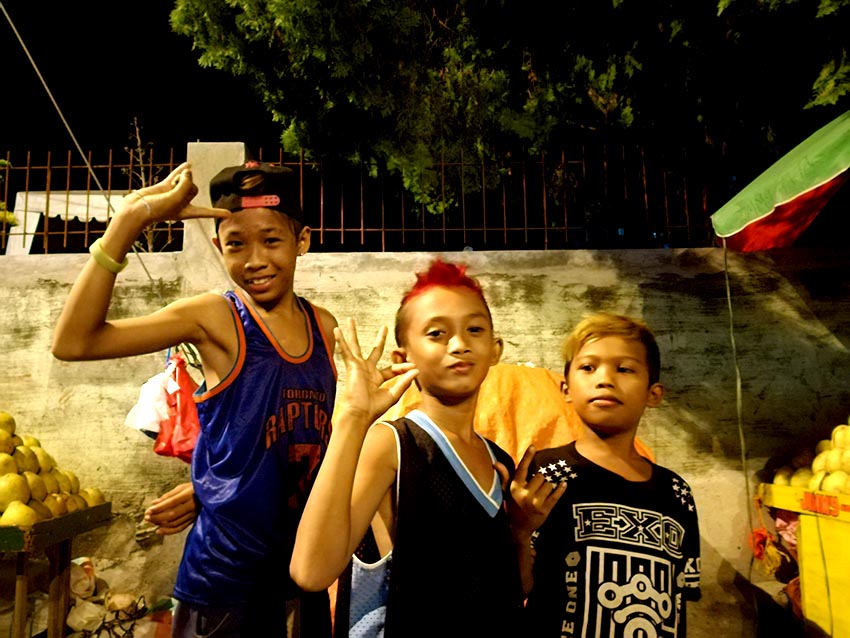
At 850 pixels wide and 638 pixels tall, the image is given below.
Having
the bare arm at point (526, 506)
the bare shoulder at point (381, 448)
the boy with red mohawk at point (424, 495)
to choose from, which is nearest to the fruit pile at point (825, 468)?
the bare arm at point (526, 506)

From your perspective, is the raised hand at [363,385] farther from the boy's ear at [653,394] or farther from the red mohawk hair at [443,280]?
the boy's ear at [653,394]

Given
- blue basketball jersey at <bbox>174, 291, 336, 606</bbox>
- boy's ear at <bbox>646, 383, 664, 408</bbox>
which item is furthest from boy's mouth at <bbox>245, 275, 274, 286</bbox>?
boy's ear at <bbox>646, 383, 664, 408</bbox>

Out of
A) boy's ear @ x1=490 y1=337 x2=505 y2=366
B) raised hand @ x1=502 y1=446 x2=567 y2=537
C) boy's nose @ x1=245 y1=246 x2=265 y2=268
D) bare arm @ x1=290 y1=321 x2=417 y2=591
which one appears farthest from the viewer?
boy's nose @ x1=245 y1=246 x2=265 y2=268

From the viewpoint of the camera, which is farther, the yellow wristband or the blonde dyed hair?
the blonde dyed hair

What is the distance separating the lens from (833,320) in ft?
16.1

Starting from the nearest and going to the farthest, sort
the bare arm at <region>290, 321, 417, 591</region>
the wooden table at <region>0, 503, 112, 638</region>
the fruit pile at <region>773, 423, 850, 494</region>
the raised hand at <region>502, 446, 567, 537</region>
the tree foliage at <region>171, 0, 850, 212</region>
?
1. the bare arm at <region>290, 321, 417, 591</region>
2. the raised hand at <region>502, 446, 567, 537</region>
3. the wooden table at <region>0, 503, 112, 638</region>
4. the fruit pile at <region>773, 423, 850, 494</region>
5. the tree foliage at <region>171, 0, 850, 212</region>

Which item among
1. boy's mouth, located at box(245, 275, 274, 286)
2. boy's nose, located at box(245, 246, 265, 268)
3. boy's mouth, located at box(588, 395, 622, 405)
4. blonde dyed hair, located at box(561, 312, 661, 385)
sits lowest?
boy's mouth, located at box(588, 395, 622, 405)

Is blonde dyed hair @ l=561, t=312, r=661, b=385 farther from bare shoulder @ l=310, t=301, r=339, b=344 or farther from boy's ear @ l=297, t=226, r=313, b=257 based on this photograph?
boy's ear @ l=297, t=226, r=313, b=257

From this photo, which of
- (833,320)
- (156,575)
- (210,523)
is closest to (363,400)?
(210,523)

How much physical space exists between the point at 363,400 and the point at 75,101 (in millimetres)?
13542

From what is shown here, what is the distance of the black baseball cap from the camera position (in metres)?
2.12

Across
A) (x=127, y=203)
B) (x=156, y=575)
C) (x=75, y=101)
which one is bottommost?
(x=156, y=575)

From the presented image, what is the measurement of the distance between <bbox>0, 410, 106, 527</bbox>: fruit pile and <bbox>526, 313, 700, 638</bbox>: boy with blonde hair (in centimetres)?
269

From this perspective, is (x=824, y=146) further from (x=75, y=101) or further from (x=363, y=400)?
(x=75, y=101)
